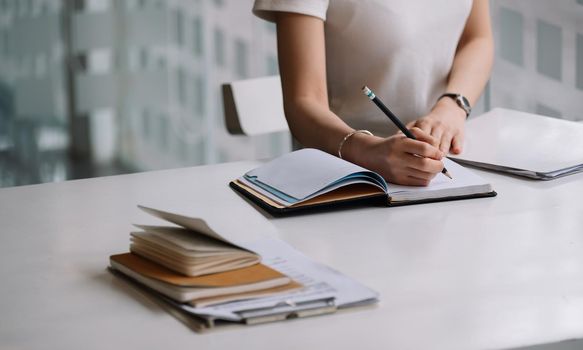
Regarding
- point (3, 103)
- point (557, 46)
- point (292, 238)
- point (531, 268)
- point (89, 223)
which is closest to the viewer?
point (531, 268)

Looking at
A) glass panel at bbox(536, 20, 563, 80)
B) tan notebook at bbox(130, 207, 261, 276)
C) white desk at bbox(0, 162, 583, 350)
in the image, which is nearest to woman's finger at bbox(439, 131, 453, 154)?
white desk at bbox(0, 162, 583, 350)

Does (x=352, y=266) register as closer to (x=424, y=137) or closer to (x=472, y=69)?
(x=424, y=137)

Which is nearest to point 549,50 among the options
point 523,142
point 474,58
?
point 474,58

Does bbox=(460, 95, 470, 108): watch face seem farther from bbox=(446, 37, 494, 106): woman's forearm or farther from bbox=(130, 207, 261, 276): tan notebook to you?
bbox=(130, 207, 261, 276): tan notebook

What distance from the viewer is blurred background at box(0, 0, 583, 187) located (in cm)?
416

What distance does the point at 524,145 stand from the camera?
1.86m

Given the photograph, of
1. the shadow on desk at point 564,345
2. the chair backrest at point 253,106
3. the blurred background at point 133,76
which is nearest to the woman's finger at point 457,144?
the chair backrest at point 253,106

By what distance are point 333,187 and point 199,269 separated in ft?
1.47

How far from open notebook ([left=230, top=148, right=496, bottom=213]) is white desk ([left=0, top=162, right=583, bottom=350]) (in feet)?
0.09

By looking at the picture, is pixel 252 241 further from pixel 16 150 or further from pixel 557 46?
pixel 16 150

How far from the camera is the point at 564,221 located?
4.74 ft

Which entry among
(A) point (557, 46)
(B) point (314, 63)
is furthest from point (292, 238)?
A: (A) point (557, 46)

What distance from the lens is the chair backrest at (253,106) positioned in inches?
94.0

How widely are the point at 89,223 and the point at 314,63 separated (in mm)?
690
